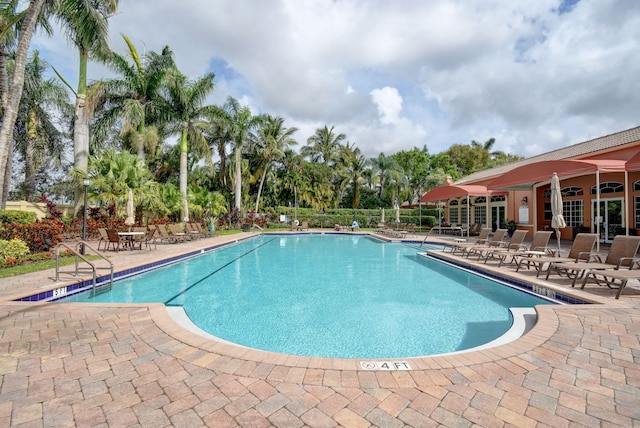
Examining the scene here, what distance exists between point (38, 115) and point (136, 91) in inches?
294

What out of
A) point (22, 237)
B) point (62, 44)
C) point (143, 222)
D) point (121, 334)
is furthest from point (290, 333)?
point (62, 44)

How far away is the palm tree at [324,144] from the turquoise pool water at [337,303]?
24.7m

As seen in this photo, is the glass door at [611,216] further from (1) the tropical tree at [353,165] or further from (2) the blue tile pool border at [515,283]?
(1) the tropical tree at [353,165]

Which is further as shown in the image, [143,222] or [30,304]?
[143,222]

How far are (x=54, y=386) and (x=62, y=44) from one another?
1773cm

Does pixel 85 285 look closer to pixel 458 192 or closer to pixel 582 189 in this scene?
pixel 458 192

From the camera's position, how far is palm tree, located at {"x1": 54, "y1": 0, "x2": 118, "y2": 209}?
41.9 ft

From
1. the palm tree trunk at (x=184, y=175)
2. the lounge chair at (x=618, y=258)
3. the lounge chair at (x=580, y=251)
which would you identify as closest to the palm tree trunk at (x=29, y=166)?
the palm tree trunk at (x=184, y=175)

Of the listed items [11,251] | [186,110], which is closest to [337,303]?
[11,251]

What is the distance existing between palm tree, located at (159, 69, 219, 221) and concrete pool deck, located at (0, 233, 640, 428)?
58.4ft

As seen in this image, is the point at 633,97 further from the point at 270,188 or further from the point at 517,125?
the point at 270,188

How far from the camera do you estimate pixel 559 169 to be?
11273mm

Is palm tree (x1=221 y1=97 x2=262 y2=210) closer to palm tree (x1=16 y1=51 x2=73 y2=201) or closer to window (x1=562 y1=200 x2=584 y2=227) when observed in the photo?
palm tree (x1=16 y1=51 x2=73 y2=201)

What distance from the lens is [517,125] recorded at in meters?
48.6
